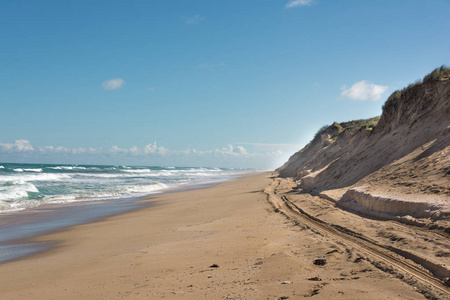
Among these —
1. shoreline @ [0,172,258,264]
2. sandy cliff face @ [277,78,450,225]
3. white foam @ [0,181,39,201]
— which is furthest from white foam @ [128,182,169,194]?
sandy cliff face @ [277,78,450,225]

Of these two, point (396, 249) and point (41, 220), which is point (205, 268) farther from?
point (41, 220)

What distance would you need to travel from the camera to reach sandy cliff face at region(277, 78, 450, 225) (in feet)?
24.7

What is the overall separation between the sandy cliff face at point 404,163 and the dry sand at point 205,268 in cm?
237

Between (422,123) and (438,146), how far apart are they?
279cm

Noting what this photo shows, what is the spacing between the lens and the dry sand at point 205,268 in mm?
3975

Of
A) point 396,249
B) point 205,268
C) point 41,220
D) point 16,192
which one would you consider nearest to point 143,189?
point 16,192

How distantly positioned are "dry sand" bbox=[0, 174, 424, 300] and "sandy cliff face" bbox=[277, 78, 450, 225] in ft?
7.76

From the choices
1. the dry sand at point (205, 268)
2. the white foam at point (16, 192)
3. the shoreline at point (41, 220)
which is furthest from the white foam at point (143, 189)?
the dry sand at point (205, 268)

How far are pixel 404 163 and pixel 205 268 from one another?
8558 millimetres

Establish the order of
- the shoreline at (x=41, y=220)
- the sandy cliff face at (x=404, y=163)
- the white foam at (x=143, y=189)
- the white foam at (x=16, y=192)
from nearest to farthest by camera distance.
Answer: the sandy cliff face at (x=404, y=163), the shoreline at (x=41, y=220), the white foam at (x=16, y=192), the white foam at (x=143, y=189)

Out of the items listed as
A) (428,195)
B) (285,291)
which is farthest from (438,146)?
(285,291)

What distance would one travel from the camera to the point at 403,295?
3.53m

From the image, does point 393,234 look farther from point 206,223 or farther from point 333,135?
point 333,135

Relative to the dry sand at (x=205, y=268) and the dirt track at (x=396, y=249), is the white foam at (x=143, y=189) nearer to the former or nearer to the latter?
the dry sand at (x=205, y=268)
